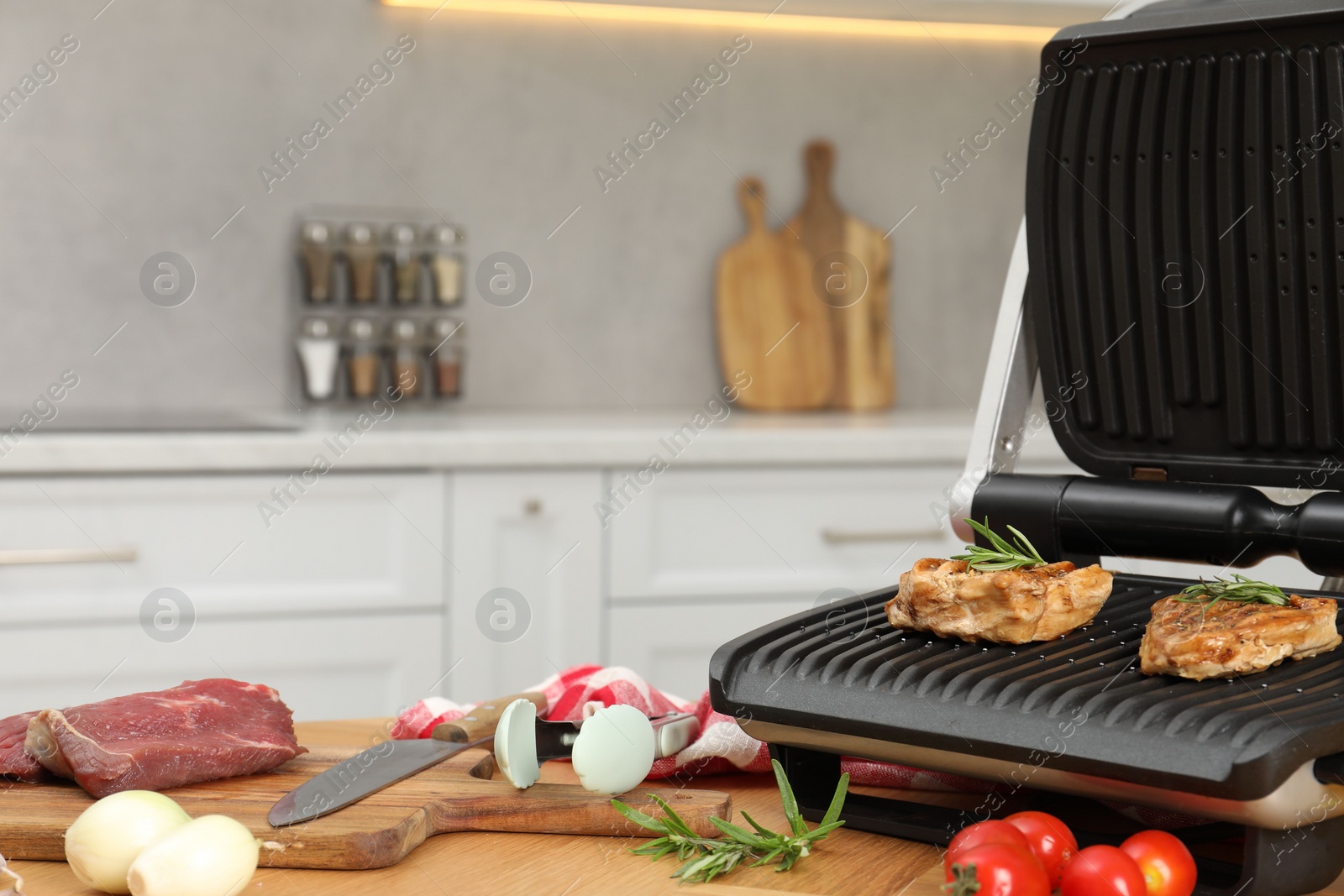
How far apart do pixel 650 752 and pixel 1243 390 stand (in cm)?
50

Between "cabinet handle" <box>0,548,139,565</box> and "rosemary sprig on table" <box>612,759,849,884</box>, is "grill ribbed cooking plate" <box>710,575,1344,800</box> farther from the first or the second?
"cabinet handle" <box>0,548,139,565</box>

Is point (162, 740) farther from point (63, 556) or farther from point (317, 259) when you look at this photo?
point (317, 259)

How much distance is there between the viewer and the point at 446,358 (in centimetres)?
274

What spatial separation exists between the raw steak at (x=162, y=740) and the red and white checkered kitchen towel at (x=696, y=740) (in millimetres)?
127

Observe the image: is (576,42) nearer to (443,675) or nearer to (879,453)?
(879,453)

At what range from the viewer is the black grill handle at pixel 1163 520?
862mm

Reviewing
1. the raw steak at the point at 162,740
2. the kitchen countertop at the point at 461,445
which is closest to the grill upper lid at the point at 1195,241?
the raw steak at the point at 162,740

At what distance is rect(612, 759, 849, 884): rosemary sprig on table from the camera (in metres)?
0.72

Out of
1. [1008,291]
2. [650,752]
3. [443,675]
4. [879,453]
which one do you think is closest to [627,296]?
[879,453]

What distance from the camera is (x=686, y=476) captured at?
2260 mm

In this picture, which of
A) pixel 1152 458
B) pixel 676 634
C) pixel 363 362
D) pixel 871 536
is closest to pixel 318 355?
pixel 363 362

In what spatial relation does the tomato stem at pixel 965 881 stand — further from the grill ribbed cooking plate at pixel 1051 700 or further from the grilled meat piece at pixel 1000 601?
the grilled meat piece at pixel 1000 601

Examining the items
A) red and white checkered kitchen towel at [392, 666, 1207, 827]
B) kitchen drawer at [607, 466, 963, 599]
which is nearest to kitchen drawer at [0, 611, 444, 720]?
kitchen drawer at [607, 466, 963, 599]

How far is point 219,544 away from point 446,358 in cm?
79
